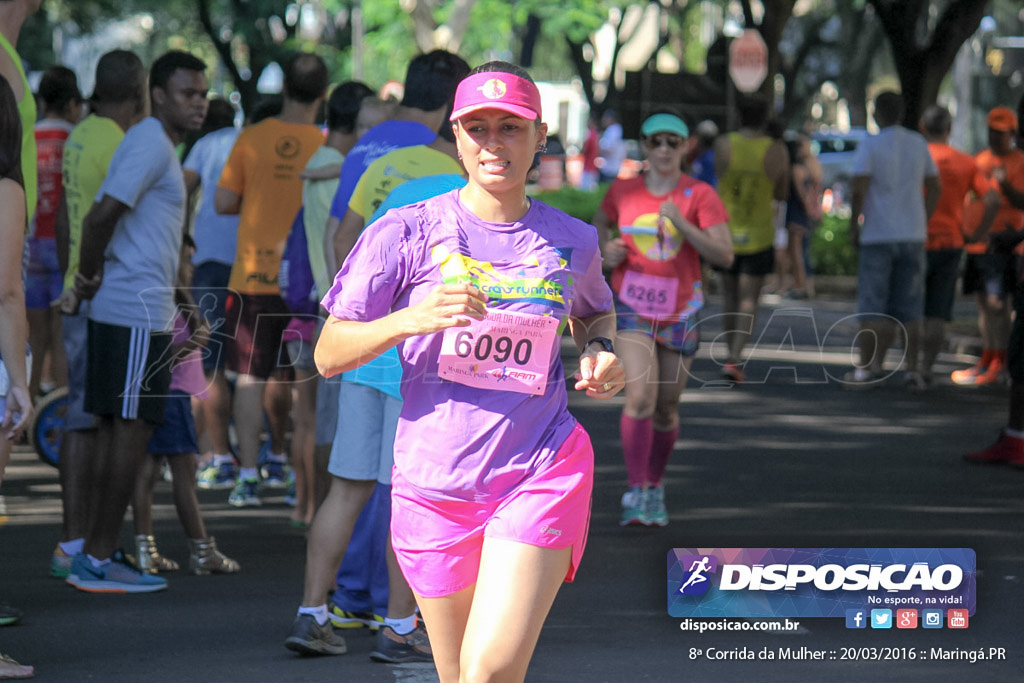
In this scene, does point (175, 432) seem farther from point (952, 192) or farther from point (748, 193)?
point (952, 192)

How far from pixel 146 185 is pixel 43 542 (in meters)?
2.11

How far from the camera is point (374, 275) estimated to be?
13.2ft

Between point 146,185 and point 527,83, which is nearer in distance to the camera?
point 527,83

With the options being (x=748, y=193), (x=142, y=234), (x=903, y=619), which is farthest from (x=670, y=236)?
(x=748, y=193)

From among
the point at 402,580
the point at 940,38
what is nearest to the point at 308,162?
the point at 402,580

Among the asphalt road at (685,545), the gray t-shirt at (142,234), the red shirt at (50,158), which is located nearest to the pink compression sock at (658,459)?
the asphalt road at (685,545)

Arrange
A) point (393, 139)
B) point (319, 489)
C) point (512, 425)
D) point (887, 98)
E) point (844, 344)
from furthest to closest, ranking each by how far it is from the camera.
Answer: point (844, 344) < point (887, 98) < point (319, 489) < point (393, 139) < point (512, 425)

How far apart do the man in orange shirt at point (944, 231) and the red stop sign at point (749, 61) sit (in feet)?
34.4

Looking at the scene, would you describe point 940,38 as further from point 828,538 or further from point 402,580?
point 402,580

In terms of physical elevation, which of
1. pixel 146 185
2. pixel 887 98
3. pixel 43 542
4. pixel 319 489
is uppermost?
pixel 887 98

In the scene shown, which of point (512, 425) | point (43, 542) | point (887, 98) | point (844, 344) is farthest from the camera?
point (844, 344)

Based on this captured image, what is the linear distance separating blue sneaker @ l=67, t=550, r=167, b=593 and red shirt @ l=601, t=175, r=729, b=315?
112 inches

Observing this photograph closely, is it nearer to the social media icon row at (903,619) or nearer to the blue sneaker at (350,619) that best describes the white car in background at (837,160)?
the social media icon row at (903,619)

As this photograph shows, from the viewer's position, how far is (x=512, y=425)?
400 cm
